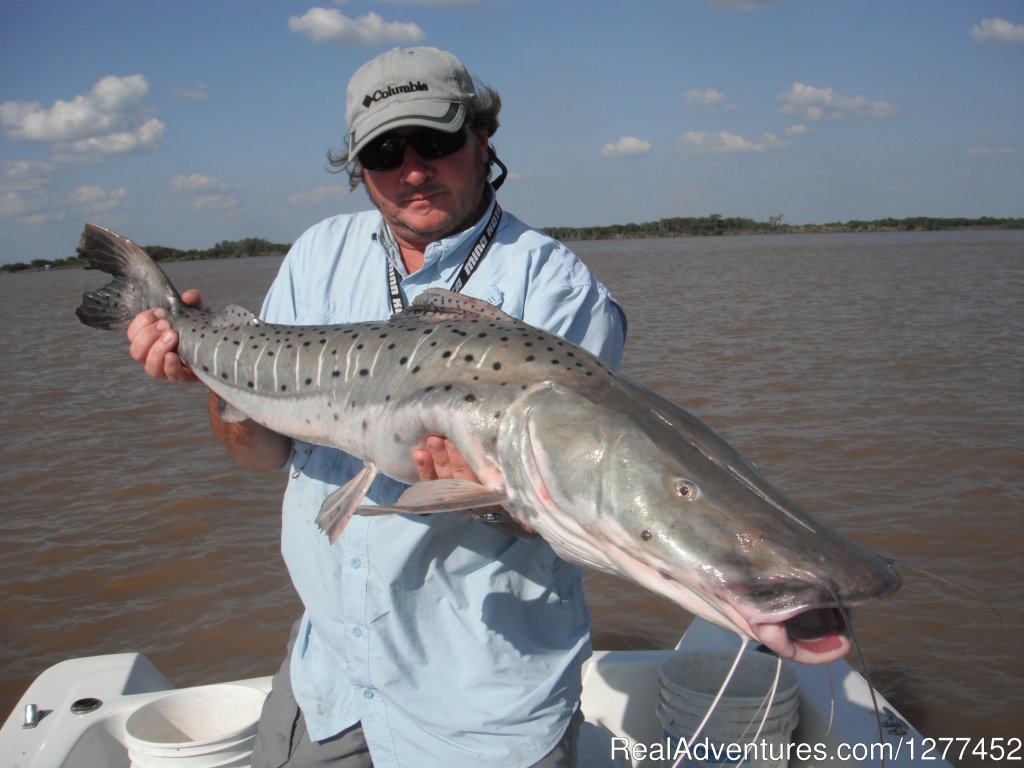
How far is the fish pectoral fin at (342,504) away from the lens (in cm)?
285

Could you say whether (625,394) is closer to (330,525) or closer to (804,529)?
(804,529)

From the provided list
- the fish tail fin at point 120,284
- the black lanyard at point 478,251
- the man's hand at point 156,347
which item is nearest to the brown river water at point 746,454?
the black lanyard at point 478,251

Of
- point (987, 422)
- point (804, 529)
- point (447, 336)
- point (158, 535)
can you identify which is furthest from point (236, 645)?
point (987, 422)

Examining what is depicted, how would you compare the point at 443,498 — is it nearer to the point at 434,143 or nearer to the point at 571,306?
the point at 571,306

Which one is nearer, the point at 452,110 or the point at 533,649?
the point at 533,649

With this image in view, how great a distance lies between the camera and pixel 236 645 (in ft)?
23.6

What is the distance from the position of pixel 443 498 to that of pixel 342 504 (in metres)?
0.56

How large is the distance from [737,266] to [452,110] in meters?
40.0

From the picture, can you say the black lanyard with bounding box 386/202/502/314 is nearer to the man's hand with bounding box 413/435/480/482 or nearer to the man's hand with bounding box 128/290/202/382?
the man's hand with bounding box 413/435/480/482

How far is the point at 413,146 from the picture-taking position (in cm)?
326

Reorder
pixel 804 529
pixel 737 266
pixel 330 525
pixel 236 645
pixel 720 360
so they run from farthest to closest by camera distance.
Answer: pixel 737 266, pixel 720 360, pixel 236 645, pixel 330 525, pixel 804 529

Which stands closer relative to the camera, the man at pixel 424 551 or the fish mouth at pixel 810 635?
the fish mouth at pixel 810 635

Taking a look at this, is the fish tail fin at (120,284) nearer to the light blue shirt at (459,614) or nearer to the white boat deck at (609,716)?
the light blue shirt at (459,614)

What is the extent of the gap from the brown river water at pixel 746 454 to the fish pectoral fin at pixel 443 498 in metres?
1.22
